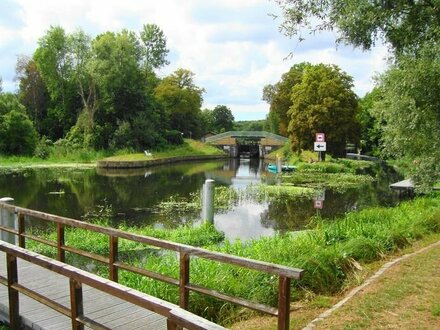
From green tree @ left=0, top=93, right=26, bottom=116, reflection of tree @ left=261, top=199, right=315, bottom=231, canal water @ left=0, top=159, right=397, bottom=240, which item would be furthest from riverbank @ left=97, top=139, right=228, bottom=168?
reflection of tree @ left=261, top=199, right=315, bottom=231

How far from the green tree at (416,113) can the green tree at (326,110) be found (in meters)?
24.0

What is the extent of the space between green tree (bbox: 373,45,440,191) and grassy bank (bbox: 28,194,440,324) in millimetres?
1819

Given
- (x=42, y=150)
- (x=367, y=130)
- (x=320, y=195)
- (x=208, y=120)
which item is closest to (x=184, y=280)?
(x=320, y=195)

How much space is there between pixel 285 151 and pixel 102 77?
2142 cm

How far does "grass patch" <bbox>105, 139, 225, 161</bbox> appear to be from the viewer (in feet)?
135

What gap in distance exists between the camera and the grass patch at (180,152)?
4113 centimetres

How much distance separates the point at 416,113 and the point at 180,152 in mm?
43652

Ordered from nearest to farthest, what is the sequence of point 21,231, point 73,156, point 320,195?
point 21,231 → point 320,195 → point 73,156

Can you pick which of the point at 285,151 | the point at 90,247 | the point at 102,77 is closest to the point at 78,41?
the point at 102,77

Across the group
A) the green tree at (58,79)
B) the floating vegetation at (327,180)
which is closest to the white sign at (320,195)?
the floating vegetation at (327,180)

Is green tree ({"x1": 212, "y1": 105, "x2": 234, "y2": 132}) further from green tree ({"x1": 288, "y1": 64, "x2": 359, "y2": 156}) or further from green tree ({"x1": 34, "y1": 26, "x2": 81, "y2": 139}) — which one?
green tree ({"x1": 288, "y1": 64, "x2": 359, "y2": 156})

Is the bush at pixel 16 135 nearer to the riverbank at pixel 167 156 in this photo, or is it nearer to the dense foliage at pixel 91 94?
the dense foliage at pixel 91 94

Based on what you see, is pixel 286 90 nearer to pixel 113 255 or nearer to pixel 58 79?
pixel 58 79

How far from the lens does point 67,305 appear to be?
13.6 feet
